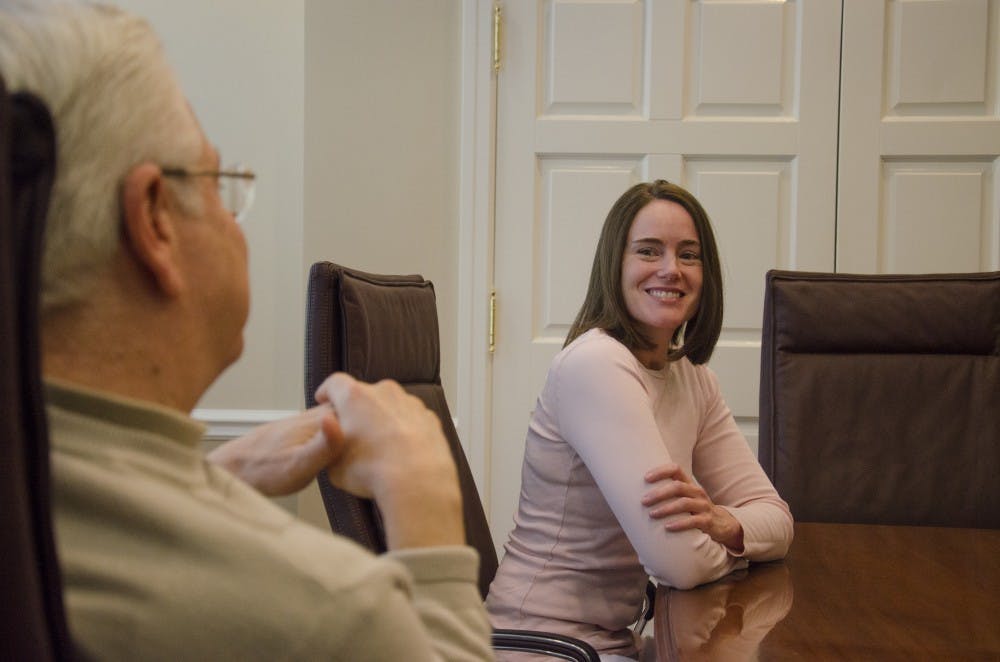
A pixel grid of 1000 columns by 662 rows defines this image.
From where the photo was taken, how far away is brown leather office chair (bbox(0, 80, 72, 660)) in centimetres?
42

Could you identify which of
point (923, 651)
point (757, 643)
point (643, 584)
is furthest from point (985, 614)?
point (643, 584)

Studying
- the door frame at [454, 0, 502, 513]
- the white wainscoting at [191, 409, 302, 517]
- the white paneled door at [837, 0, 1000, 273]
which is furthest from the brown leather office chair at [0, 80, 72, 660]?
the white paneled door at [837, 0, 1000, 273]

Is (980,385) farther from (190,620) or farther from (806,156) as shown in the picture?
(190,620)

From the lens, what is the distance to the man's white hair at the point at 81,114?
53cm

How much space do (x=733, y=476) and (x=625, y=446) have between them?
0.38m

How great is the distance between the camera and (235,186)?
0.70 metres

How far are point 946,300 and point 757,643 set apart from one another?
1.39 m

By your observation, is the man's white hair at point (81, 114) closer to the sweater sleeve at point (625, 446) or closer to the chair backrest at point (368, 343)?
the chair backrest at point (368, 343)

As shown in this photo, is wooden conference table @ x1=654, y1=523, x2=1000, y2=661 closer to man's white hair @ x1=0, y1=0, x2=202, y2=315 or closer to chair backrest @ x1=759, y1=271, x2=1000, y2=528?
chair backrest @ x1=759, y1=271, x2=1000, y2=528

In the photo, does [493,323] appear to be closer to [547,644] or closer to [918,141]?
[918,141]

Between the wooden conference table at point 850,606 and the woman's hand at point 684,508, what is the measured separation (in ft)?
0.21

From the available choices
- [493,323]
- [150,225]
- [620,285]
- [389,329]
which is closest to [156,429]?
[150,225]

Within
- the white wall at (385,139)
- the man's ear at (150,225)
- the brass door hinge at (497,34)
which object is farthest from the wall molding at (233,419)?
the man's ear at (150,225)

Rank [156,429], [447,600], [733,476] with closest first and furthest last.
Result: [156,429] < [447,600] < [733,476]
